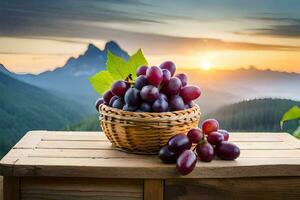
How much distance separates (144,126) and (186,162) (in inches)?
6.8

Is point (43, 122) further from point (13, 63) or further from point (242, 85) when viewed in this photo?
point (242, 85)

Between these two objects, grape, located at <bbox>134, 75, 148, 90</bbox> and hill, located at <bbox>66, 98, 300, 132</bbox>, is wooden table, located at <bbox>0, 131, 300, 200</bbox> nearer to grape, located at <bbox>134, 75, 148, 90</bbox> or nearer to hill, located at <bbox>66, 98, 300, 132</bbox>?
grape, located at <bbox>134, 75, 148, 90</bbox>

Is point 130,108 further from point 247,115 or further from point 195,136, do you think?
point 247,115

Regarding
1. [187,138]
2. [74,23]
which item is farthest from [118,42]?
[187,138]

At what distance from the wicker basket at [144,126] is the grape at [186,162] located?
0.12 meters

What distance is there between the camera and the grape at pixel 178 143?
57.4 inches

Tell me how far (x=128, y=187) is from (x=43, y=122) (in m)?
1.12

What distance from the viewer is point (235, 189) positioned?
1.49 meters

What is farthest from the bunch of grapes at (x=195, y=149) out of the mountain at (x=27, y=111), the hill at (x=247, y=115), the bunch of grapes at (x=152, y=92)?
the mountain at (x=27, y=111)

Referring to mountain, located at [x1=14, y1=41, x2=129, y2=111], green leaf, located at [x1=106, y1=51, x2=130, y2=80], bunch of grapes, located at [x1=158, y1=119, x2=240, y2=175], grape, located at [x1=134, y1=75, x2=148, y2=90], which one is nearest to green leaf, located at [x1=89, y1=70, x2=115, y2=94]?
green leaf, located at [x1=106, y1=51, x2=130, y2=80]

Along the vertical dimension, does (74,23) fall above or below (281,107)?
above

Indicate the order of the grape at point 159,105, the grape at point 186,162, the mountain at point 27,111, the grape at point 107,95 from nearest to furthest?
1. the grape at point 186,162
2. the grape at point 159,105
3. the grape at point 107,95
4. the mountain at point 27,111

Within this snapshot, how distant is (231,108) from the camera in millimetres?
2510

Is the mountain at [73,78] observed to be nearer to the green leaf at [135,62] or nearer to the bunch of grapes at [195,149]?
the green leaf at [135,62]
